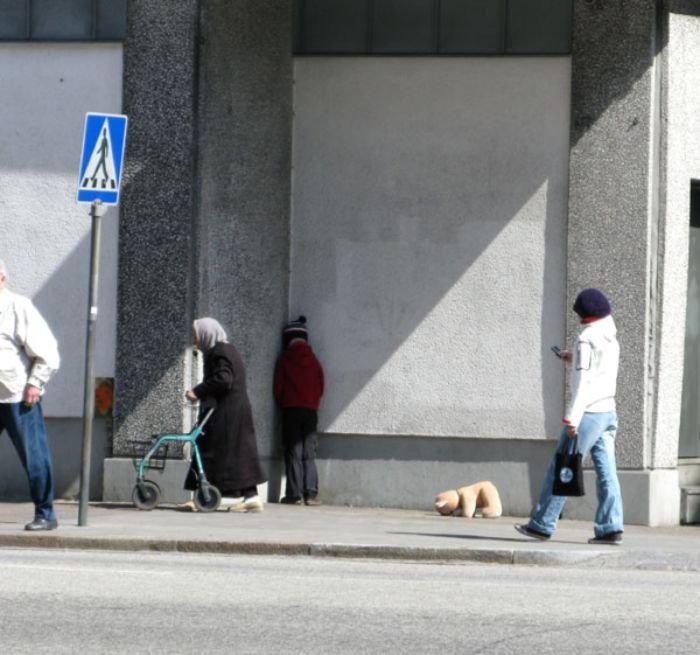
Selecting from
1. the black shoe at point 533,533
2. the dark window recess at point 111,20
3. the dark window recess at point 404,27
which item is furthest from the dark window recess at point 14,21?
the black shoe at point 533,533

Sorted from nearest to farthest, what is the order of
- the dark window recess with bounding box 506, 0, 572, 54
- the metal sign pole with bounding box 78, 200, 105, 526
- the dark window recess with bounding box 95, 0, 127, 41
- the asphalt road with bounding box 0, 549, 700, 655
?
the asphalt road with bounding box 0, 549, 700, 655, the metal sign pole with bounding box 78, 200, 105, 526, the dark window recess with bounding box 506, 0, 572, 54, the dark window recess with bounding box 95, 0, 127, 41

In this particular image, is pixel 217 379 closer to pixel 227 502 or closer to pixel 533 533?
pixel 227 502

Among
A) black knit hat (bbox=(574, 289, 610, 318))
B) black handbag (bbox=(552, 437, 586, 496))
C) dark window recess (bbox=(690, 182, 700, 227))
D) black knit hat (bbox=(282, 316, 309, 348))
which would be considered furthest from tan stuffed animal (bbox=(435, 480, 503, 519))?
black knit hat (bbox=(574, 289, 610, 318))

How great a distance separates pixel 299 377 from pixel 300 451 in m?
0.72

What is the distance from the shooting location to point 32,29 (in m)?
16.9

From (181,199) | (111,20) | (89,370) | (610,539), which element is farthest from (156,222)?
(610,539)

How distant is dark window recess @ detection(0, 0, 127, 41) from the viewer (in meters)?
16.7

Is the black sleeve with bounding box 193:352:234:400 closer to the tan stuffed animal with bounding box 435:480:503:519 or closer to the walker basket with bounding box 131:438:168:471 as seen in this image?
the walker basket with bounding box 131:438:168:471

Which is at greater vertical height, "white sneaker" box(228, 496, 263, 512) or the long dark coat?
the long dark coat

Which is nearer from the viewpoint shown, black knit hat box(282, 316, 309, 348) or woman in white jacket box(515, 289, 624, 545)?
woman in white jacket box(515, 289, 624, 545)

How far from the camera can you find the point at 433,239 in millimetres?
16812

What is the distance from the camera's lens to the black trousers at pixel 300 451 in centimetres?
1686

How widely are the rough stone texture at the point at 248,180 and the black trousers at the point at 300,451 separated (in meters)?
0.30

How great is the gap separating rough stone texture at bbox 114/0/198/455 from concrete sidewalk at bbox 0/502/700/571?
1.23m
